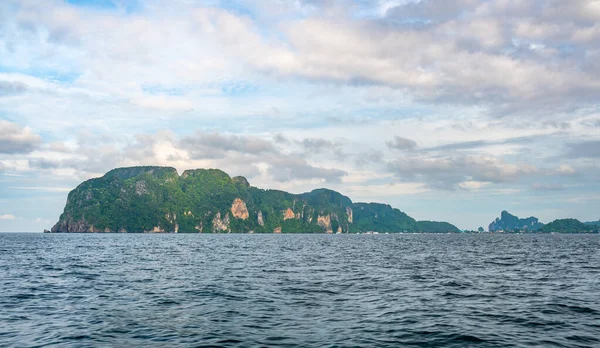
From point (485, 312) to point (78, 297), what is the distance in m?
32.8

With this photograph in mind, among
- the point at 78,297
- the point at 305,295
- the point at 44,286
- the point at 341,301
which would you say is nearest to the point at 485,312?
the point at 341,301

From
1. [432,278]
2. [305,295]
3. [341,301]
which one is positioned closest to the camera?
[341,301]

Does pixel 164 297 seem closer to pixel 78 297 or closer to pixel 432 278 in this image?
pixel 78 297

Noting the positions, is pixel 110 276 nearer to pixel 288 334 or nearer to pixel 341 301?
pixel 341 301

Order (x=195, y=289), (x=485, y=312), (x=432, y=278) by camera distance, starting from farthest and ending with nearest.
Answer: (x=432, y=278) → (x=195, y=289) → (x=485, y=312)

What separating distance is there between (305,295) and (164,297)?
39.8ft

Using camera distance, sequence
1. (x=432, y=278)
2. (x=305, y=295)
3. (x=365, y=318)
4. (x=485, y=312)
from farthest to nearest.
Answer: (x=432, y=278)
(x=305, y=295)
(x=485, y=312)
(x=365, y=318)

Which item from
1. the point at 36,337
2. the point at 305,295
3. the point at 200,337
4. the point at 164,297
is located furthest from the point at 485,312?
the point at 36,337

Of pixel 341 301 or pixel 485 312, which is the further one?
pixel 341 301

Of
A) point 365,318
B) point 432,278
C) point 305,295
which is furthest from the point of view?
point 432,278

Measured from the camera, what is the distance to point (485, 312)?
1228 inches

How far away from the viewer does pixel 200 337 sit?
24.1 metres

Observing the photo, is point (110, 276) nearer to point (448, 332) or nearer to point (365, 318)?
point (365, 318)

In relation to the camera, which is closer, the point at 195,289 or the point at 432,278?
the point at 195,289
